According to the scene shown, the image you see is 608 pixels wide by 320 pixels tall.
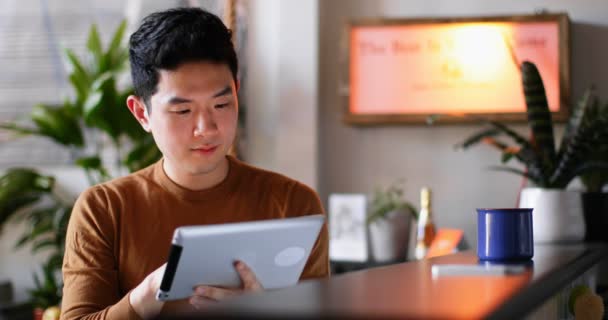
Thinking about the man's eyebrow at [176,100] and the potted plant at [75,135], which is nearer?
the man's eyebrow at [176,100]

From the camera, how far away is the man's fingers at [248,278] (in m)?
1.48

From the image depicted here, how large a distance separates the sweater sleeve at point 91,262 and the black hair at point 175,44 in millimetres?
253

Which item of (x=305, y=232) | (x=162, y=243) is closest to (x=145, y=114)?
(x=162, y=243)

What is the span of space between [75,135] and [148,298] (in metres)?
2.47

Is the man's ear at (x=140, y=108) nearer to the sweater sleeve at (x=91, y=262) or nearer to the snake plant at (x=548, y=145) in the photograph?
the sweater sleeve at (x=91, y=262)

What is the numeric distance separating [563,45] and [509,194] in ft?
2.21

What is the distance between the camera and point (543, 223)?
108 inches

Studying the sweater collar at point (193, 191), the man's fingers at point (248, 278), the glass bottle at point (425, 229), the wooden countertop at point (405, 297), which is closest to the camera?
the wooden countertop at point (405, 297)

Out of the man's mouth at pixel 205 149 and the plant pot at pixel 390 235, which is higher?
the man's mouth at pixel 205 149

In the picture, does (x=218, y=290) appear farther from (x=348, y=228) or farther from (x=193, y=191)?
(x=348, y=228)

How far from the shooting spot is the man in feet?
5.94

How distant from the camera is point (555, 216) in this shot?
2752 millimetres

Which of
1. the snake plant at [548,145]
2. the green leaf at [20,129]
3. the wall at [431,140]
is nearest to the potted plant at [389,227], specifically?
the wall at [431,140]

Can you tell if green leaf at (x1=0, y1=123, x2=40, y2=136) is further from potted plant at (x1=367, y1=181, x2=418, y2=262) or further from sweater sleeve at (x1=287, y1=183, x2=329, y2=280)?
sweater sleeve at (x1=287, y1=183, x2=329, y2=280)
